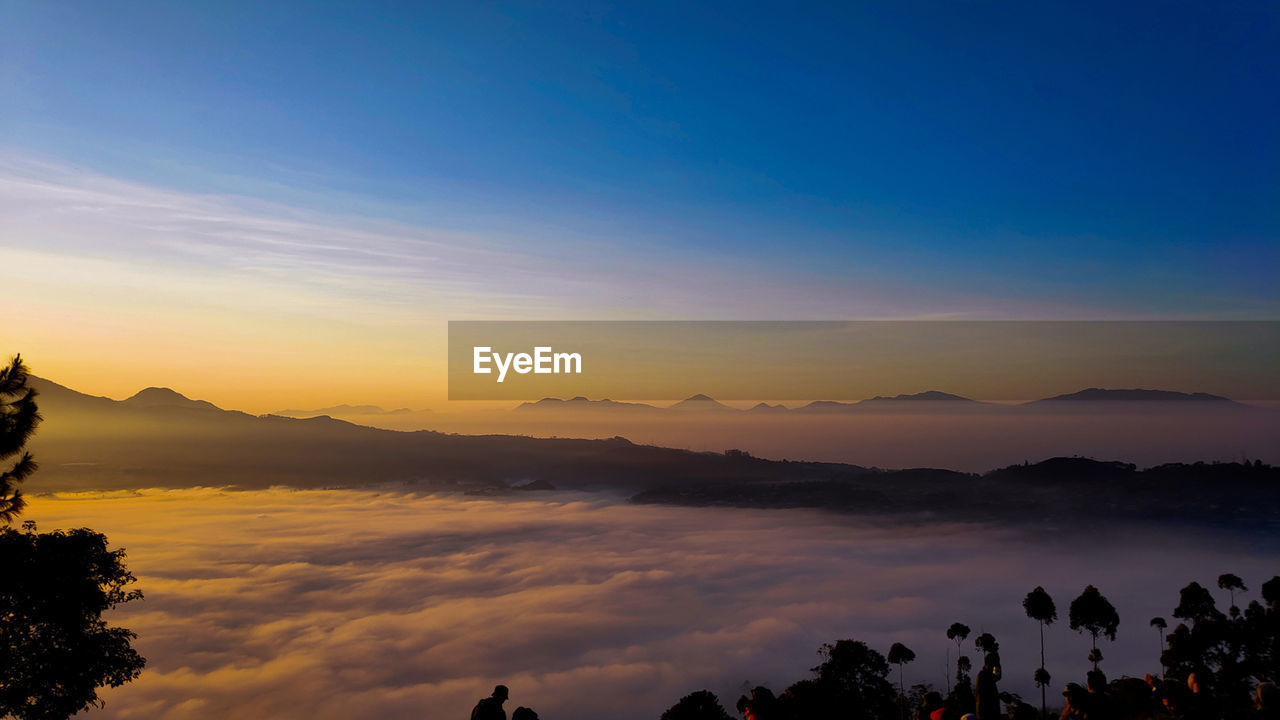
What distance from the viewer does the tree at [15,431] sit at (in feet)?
78.1

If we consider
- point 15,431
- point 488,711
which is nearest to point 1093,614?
point 488,711

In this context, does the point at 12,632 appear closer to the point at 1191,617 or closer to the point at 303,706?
→ the point at 1191,617

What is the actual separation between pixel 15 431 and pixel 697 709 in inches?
1680

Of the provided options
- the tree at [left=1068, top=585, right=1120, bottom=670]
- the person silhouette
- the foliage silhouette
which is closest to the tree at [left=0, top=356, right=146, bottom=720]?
the person silhouette

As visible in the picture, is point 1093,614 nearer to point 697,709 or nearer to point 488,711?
point 697,709

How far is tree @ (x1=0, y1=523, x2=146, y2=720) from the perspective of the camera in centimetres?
2509

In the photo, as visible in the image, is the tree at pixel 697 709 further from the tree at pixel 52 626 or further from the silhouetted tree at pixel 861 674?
the tree at pixel 52 626

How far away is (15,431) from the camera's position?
2445 cm

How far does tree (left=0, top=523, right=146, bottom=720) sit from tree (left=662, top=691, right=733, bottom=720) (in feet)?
111

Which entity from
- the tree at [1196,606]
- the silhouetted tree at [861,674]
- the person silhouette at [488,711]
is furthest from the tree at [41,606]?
the tree at [1196,606]

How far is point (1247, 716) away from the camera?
18734 mm

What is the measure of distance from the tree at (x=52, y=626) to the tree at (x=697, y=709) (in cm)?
3393

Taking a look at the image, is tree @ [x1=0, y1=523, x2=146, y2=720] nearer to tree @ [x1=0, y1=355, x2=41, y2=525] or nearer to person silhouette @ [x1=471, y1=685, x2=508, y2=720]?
Result: tree @ [x1=0, y1=355, x2=41, y2=525]

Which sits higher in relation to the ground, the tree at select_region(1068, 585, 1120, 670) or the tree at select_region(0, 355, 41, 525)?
the tree at select_region(0, 355, 41, 525)
